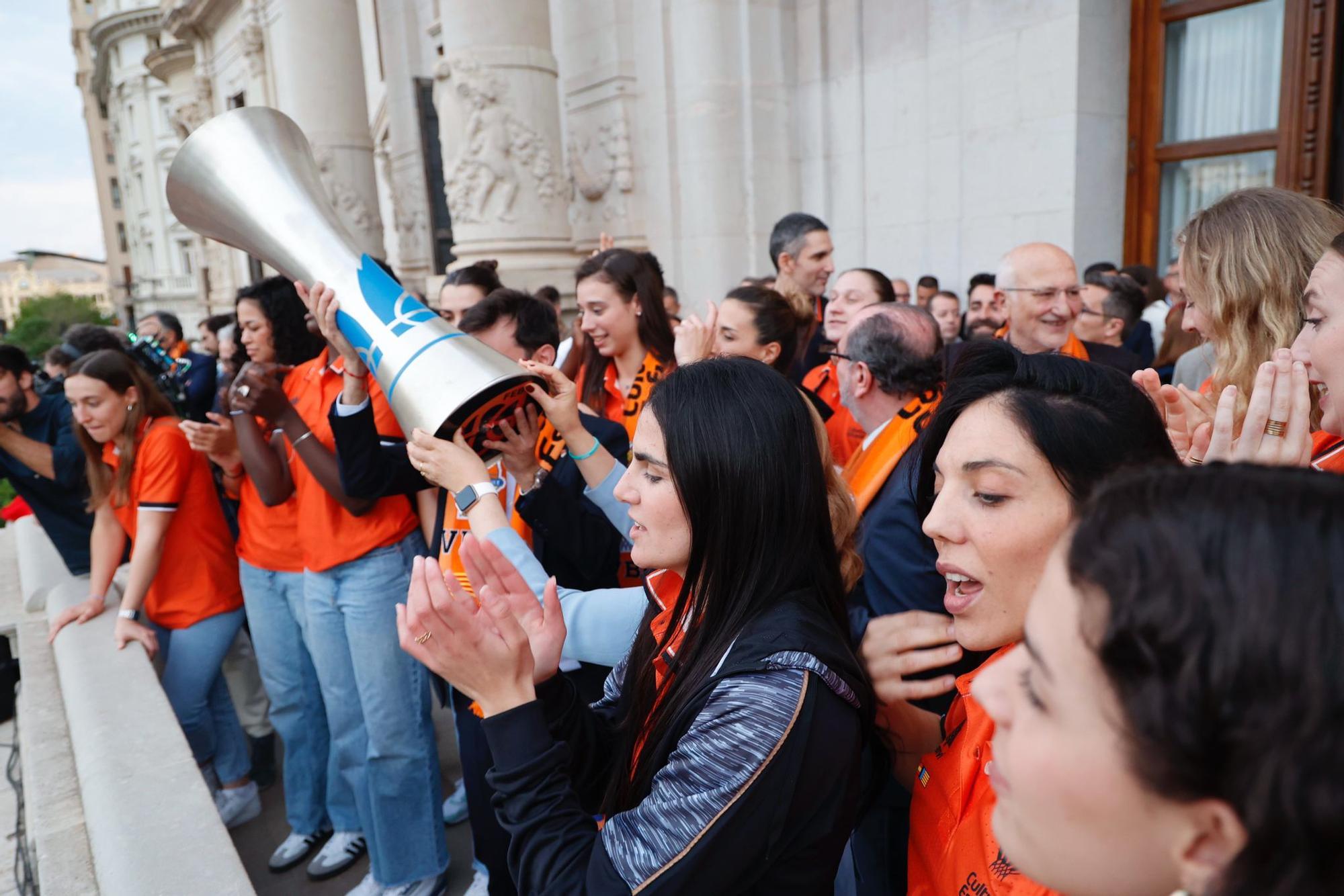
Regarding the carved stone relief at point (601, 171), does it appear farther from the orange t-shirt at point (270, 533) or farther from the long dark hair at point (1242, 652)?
the long dark hair at point (1242, 652)

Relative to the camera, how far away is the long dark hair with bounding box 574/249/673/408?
3.26 metres

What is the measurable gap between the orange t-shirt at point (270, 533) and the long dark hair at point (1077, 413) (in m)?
2.54

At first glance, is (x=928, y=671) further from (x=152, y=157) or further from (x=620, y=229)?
(x=152, y=157)

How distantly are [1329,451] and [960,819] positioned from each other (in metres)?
1.02

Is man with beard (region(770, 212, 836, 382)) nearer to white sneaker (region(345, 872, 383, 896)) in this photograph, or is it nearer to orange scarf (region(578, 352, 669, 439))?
orange scarf (region(578, 352, 669, 439))

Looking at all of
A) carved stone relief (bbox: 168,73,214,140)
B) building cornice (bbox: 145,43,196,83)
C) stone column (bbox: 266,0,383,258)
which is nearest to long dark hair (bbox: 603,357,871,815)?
stone column (bbox: 266,0,383,258)

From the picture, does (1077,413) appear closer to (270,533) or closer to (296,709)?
(270,533)

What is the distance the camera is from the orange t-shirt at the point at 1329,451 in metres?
1.58

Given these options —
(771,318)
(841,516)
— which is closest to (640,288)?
(771,318)

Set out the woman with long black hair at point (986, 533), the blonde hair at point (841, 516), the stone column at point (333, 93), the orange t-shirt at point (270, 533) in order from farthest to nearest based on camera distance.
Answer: the stone column at point (333, 93), the orange t-shirt at point (270, 533), the blonde hair at point (841, 516), the woman with long black hair at point (986, 533)

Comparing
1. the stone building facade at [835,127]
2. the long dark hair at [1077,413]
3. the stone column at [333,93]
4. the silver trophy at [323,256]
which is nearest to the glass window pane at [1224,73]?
the stone building facade at [835,127]

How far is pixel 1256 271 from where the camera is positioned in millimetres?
2064

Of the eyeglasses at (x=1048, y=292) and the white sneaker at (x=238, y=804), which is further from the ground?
the eyeglasses at (x=1048, y=292)

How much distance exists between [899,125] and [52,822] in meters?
6.90
